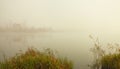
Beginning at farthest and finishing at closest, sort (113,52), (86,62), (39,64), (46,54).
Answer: (86,62) → (113,52) → (46,54) → (39,64)

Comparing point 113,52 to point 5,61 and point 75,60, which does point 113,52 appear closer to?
point 75,60

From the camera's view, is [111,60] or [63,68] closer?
[63,68]

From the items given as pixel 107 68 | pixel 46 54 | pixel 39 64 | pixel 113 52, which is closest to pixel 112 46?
pixel 113 52

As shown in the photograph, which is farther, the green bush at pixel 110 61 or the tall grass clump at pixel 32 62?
the green bush at pixel 110 61

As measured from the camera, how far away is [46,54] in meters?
6.13

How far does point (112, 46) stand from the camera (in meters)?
6.80

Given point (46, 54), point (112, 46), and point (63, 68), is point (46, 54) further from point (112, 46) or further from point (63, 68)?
point (112, 46)

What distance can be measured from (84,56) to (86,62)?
14 centimetres

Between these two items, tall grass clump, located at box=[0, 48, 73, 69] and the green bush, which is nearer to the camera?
tall grass clump, located at box=[0, 48, 73, 69]

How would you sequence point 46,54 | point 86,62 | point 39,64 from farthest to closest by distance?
point 86,62, point 46,54, point 39,64

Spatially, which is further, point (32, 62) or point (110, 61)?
point (110, 61)

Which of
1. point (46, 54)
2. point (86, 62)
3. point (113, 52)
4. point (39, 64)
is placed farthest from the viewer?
point (86, 62)

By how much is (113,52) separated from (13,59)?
1.81 meters

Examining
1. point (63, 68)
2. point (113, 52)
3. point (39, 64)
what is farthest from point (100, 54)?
point (39, 64)
